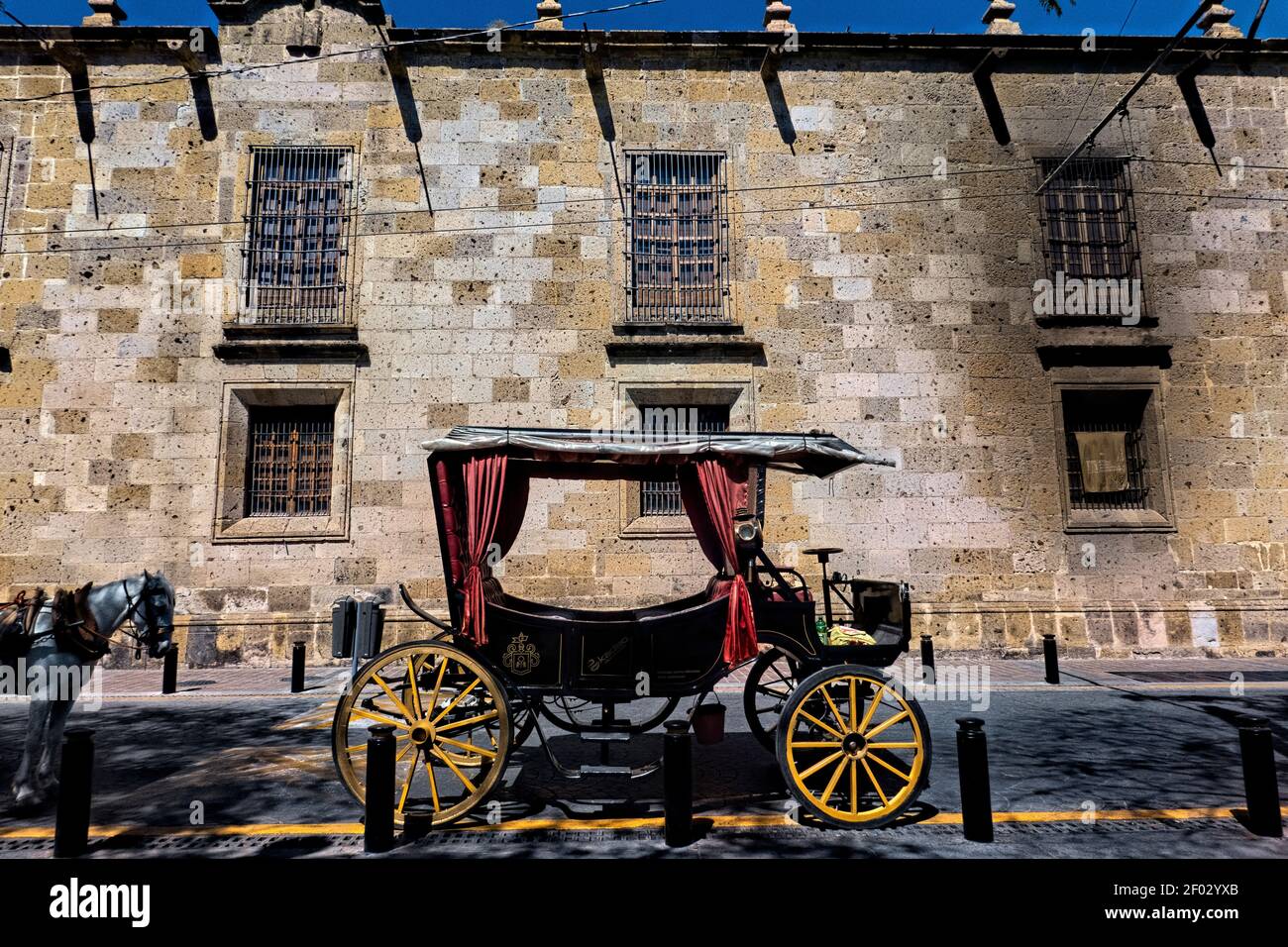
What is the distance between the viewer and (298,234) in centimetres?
1287

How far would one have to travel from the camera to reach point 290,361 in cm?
1245

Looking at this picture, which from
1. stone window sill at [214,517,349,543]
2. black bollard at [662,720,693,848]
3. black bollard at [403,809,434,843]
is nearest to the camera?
black bollard at [662,720,693,848]

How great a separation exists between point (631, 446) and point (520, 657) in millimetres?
1770

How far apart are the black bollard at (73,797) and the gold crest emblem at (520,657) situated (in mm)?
2578

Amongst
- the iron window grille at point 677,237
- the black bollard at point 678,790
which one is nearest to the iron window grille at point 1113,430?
the iron window grille at point 677,237

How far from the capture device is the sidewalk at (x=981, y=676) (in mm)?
9938

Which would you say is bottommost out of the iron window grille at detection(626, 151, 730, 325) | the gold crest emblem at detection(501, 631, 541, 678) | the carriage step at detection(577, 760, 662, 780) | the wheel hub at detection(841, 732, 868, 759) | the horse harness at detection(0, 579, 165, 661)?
the carriage step at detection(577, 760, 662, 780)

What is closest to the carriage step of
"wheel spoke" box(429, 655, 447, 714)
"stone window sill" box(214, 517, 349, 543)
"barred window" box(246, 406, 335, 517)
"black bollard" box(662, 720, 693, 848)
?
"black bollard" box(662, 720, 693, 848)

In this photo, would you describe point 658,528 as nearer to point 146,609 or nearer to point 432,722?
point 432,722

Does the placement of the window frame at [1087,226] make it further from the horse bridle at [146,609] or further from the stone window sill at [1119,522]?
the horse bridle at [146,609]

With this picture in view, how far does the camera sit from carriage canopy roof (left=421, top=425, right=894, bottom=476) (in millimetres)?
5344

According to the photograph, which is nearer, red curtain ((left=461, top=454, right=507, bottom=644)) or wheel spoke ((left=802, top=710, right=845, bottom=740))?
wheel spoke ((left=802, top=710, right=845, bottom=740))

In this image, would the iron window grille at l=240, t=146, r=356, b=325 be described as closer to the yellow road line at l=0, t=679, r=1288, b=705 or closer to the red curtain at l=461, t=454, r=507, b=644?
the yellow road line at l=0, t=679, r=1288, b=705

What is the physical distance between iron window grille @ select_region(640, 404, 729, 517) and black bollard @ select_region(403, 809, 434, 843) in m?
7.88
